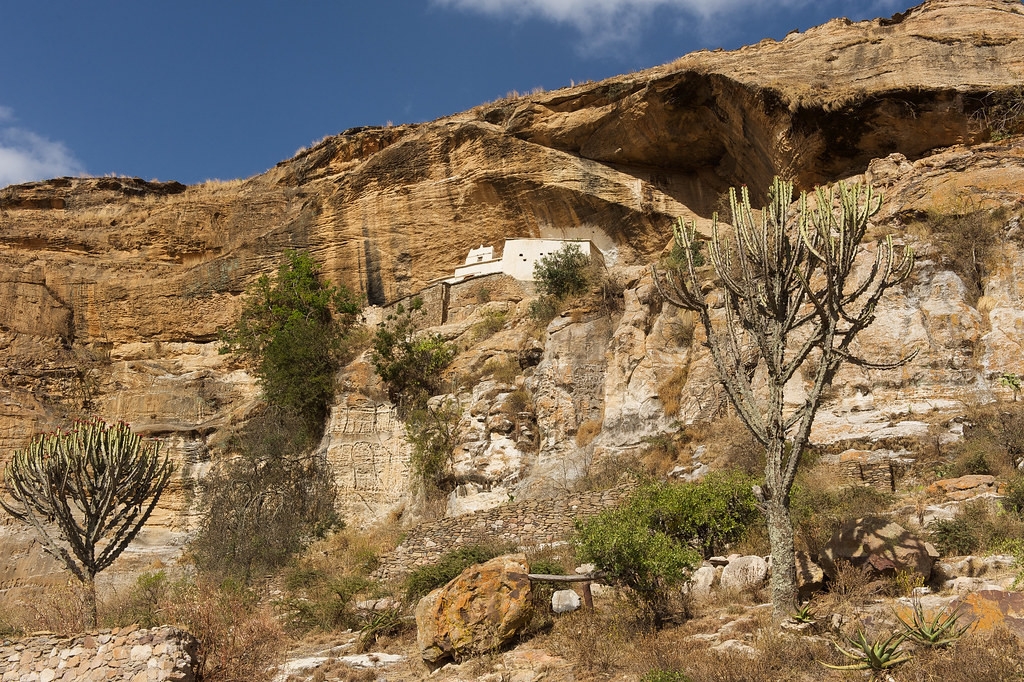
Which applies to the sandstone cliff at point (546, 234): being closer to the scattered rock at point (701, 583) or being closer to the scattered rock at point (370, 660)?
the scattered rock at point (701, 583)

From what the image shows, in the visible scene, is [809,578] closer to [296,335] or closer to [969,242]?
[969,242]

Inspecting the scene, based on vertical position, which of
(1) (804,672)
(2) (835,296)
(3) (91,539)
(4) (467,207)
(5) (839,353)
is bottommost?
(1) (804,672)

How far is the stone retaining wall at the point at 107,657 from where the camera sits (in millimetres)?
8836

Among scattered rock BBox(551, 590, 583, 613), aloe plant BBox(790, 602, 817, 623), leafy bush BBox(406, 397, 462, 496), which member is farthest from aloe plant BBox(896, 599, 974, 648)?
leafy bush BBox(406, 397, 462, 496)

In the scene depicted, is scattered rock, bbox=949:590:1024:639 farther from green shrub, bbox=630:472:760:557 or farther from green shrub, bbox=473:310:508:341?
green shrub, bbox=473:310:508:341

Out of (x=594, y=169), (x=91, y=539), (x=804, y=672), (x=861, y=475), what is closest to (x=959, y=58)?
(x=594, y=169)

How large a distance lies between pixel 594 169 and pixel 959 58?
Answer: 8922 millimetres

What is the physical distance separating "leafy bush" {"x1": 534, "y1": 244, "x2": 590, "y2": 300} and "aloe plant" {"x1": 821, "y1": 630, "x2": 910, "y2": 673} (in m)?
13.1

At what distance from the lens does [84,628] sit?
10.2 metres

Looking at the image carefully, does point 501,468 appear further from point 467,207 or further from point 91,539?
point 467,207

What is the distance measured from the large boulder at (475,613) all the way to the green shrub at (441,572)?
1.51 m

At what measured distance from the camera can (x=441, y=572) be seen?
11398mm

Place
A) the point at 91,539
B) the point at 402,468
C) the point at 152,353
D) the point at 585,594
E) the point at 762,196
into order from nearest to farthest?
the point at 585,594, the point at 91,539, the point at 402,468, the point at 762,196, the point at 152,353

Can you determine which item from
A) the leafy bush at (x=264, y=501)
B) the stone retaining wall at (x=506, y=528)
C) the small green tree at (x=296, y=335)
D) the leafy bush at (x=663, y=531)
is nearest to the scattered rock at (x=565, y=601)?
the leafy bush at (x=663, y=531)
